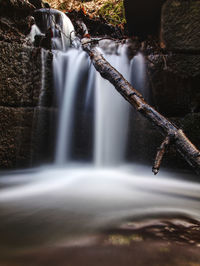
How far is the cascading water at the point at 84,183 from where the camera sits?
3.76 ft

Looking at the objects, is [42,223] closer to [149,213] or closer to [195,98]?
[149,213]

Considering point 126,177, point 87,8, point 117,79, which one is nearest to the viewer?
point 117,79

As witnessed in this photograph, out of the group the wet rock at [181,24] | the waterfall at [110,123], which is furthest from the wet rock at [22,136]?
the wet rock at [181,24]

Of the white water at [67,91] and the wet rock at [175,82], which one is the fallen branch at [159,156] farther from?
the white water at [67,91]

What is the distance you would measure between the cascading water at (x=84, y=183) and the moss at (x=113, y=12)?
2.38 meters

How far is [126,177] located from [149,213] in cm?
132

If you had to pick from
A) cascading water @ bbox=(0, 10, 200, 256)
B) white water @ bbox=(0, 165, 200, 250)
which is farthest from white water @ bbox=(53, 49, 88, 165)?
white water @ bbox=(0, 165, 200, 250)

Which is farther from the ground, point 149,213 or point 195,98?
point 195,98

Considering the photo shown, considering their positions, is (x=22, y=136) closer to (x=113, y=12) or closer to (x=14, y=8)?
(x=14, y=8)

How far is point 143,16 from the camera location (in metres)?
3.03

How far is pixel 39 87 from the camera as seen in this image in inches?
114

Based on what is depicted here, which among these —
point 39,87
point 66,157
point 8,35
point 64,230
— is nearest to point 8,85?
point 39,87

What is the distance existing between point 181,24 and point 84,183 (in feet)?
6.97

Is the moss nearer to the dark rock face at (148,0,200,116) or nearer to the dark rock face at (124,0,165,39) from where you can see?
the dark rock face at (124,0,165,39)
